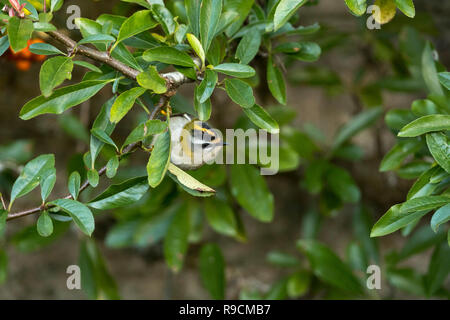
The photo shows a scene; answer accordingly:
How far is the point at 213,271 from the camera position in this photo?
127 cm

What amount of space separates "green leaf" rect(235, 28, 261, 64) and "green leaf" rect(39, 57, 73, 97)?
0.26 meters

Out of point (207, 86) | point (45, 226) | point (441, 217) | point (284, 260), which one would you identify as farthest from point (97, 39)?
point (284, 260)

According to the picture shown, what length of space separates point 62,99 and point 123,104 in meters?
0.08

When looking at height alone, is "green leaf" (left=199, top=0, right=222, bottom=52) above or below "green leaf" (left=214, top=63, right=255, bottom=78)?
above

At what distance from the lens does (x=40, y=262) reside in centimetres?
161

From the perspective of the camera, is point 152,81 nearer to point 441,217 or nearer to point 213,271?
point 441,217

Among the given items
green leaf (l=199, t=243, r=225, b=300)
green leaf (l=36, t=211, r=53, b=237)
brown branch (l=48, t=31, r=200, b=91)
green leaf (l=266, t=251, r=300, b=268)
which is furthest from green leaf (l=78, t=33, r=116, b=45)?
green leaf (l=266, t=251, r=300, b=268)

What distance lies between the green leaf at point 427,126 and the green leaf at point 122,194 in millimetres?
367

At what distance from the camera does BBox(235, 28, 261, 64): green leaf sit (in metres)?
0.78

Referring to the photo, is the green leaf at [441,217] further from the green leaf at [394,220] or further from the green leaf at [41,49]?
the green leaf at [41,49]

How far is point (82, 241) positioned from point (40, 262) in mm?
401

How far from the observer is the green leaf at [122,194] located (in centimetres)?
73

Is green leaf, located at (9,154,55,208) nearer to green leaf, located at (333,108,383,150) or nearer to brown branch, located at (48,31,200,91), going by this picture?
brown branch, located at (48,31,200,91)

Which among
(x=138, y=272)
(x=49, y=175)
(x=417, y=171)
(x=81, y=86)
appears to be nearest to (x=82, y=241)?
(x=138, y=272)
